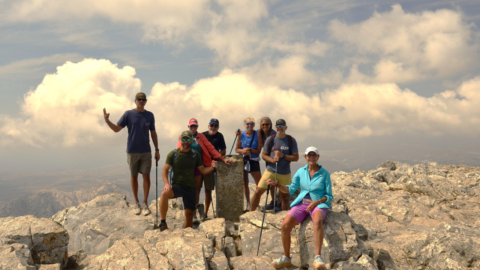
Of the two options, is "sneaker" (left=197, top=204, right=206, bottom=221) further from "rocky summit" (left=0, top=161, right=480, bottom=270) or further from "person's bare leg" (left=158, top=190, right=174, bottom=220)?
"person's bare leg" (left=158, top=190, right=174, bottom=220)

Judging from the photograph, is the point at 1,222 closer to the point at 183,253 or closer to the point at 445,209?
the point at 183,253

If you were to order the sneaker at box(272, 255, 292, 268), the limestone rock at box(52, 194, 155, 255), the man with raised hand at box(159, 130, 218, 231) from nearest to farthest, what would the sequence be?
1. the sneaker at box(272, 255, 292, 268)
2. the man with raised hand at box(159, 130, 218, 231)
3. the limestone rock at box(52, 194, 155, 255)

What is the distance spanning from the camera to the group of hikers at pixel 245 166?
7590 mm

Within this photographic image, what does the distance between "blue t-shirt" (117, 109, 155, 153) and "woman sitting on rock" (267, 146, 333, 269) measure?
258 inches

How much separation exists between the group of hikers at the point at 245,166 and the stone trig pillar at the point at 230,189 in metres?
0.36

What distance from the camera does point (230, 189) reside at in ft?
36.7

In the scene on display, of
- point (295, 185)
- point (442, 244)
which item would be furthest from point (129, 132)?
point (442, 244)

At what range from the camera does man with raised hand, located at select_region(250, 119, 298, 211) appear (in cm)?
988

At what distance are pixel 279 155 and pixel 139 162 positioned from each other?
19.3 ft

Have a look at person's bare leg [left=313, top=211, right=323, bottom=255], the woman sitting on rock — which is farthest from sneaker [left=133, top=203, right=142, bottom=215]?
person's bare leg [left=313, top=211, right=323, bottom=255]

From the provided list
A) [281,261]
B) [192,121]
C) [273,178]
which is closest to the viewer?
[281,261]

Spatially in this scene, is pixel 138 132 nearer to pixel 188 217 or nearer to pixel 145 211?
pixel 145 211

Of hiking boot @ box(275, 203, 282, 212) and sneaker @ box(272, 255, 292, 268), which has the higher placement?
hiking boot @ box(275, 203, 282, 212)

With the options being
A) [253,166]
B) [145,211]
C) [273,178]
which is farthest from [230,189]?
[145,211]
